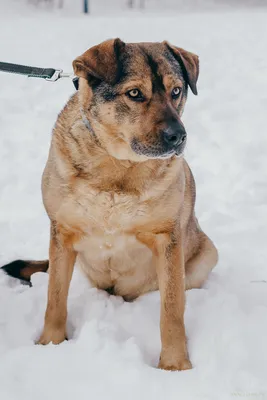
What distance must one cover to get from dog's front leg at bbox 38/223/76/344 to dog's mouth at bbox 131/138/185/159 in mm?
719

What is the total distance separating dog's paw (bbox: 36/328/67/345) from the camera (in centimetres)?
315

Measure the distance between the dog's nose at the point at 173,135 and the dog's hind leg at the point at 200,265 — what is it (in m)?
1.24

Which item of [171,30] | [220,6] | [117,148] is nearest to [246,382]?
[117,148]

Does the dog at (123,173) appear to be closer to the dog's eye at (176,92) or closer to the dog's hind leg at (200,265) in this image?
the dog's eye at (176,92)

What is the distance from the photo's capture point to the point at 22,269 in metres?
3.83

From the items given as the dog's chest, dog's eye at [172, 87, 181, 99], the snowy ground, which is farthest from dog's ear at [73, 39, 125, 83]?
the snowy ground

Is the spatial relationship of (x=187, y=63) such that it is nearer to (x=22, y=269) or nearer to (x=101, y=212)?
(x=101, y=212)

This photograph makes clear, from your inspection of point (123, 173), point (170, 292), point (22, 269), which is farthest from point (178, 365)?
point (22, 269)

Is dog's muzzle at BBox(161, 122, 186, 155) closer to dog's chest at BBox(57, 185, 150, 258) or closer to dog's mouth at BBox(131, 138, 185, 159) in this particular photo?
dog's mouth at BBox(131, 138, 185, 159)

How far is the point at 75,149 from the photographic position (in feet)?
10.0

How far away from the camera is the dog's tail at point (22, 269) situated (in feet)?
12.5

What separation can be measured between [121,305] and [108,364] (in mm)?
777

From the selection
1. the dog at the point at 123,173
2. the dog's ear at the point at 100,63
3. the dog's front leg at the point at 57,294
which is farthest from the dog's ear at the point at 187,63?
the dog's front leg at the point at 57,294

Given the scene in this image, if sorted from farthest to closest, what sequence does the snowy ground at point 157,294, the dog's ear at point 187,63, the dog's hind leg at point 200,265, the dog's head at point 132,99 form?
the dog's hind leg at point 200,265 → the dog's ear at point 187,63 → the dog's head at point 132,99 → the snowy ground at point 157,294
